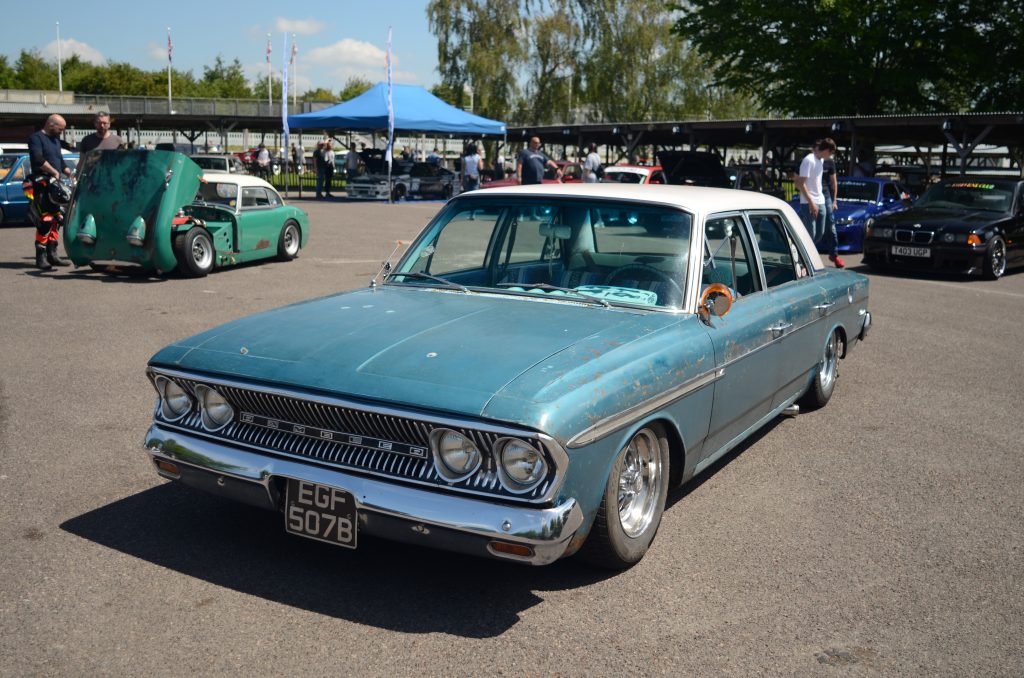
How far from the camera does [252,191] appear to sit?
44.8 feet

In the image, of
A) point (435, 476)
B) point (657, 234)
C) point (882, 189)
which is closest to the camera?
point (435, 476)

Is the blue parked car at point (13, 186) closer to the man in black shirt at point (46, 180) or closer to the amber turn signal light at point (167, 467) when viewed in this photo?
the man in black shirt at point (46, 180)

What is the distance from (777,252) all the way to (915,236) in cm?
969

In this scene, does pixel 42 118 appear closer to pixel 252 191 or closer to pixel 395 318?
pixel 252 191

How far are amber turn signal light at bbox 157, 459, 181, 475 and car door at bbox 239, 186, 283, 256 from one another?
379 inches

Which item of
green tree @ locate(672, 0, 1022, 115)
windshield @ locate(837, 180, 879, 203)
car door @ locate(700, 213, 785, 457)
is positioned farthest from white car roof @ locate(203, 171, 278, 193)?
green tree @ locate(672, 0, 1022, 115)

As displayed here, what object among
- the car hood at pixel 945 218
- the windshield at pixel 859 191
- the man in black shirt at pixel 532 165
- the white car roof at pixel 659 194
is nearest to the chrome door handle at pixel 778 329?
the white car roof at pixel 659 194

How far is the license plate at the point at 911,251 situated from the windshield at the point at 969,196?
56.0 inches

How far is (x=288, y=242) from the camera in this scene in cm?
1455

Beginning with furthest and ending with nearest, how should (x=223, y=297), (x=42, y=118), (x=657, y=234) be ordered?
(x=42, y=118) < (x=223, y=297) < (x=657, y=234)

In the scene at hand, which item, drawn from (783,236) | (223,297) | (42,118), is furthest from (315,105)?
(783,236)

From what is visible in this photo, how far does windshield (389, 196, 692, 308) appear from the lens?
4535mm

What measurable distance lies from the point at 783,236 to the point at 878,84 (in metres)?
28.7

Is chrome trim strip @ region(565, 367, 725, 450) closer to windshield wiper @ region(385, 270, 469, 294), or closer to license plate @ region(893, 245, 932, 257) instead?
windshield wiper @ region(385, 270, 469, 294)
